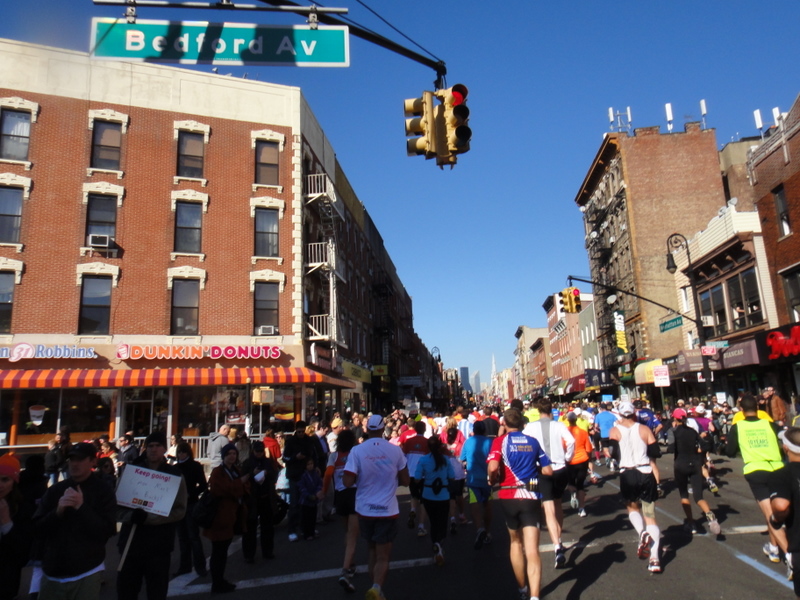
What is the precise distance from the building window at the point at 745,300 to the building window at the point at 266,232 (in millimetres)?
20548

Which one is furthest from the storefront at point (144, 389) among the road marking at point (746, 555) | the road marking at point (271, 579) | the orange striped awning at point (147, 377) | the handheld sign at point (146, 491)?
the handheld sign at point (146, 491)

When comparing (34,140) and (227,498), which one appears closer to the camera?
(227,498)

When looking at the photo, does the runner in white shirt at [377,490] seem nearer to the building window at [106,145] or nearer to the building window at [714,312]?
the building window at [106,145]

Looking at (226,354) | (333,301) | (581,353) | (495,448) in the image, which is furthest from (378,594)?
(581,353)

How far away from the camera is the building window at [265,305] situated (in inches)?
936

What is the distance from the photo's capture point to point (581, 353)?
60656mm

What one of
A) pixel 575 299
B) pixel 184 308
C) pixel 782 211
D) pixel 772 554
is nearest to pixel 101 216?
pixel 184 308

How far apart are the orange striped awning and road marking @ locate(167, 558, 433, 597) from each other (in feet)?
47.0

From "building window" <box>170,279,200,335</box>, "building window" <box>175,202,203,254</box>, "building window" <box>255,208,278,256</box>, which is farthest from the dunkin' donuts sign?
"building window" <box>255,208,278,256</box>

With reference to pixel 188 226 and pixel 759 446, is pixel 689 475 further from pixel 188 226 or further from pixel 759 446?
pixel 188 226

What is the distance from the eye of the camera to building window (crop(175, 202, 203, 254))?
918 inches

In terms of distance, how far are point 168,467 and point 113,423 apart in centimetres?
1816

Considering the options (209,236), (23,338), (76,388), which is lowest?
(76,388)

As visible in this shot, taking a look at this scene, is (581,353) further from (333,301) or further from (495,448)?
(495,448)
